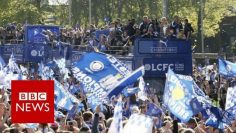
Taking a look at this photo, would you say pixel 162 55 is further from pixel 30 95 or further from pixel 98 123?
pixel 30 95

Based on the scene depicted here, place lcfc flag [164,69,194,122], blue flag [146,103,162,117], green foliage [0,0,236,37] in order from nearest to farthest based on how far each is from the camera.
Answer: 1. lcfc flag [164,69,194,122]
2. blue flag [146,103,162,117]
3. green foliage [0,0,236,37]

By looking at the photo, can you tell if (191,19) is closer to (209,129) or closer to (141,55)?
(141,55)

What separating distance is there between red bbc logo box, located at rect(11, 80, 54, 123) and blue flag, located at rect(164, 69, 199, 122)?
3.95 m

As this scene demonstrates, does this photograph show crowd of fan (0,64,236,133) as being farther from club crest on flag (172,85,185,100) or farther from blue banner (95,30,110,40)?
blue banner (95,30,110,40)

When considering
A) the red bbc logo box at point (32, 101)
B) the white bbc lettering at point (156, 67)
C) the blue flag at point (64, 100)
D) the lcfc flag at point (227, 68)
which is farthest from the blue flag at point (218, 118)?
the white bbc lettering at point (156, 67)

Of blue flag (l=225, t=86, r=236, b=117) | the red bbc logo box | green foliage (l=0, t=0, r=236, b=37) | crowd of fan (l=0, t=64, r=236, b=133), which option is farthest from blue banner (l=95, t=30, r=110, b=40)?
green foliage (l=0, t=0, r=236, b=37)

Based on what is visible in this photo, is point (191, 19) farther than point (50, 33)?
Yes

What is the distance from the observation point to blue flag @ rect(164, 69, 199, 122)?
15.7 meters

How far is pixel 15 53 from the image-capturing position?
4472 cm

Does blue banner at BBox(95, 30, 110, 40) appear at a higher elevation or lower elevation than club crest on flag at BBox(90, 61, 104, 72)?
higher

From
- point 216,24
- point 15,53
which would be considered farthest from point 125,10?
point 15,53

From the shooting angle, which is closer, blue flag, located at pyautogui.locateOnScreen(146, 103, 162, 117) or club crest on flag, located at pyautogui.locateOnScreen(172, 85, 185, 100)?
club crest on flag, located at pyautogui.locateOnScreen(172, 85, 185, 100)

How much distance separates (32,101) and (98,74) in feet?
19.3

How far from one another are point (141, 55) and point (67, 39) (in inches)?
550
